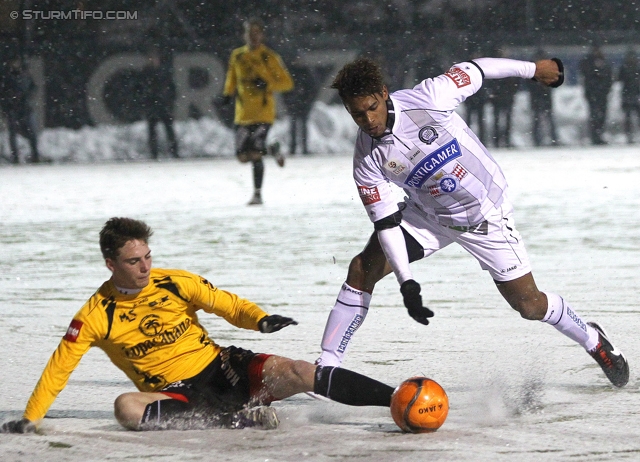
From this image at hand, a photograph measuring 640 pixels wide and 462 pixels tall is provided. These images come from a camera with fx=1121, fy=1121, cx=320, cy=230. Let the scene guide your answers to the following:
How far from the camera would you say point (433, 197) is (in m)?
4.70

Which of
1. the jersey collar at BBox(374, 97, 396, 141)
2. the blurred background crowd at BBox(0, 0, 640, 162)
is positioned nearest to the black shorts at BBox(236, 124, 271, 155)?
the blurred background crowd at BBox(0, 0, 640, 162)

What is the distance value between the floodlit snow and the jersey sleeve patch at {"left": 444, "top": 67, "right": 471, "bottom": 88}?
128cm

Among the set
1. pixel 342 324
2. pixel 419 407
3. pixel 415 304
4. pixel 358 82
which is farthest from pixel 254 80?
pixel 419 407

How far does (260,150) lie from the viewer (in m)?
12.6

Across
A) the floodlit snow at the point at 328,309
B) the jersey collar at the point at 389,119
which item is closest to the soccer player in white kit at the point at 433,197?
the jersey collar at the point at 389,119

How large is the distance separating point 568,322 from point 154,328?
1.79 meters

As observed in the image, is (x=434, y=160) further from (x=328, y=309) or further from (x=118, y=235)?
(x=328, y=309)

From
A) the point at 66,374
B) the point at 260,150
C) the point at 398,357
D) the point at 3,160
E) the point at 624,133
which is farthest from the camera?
the point at 624,133

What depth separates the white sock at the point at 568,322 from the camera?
4.77 metres

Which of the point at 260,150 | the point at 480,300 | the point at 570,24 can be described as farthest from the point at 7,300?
the point at 570,24

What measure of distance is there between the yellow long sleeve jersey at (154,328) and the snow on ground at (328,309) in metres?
0.27

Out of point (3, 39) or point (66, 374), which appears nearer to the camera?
point (66, 374)

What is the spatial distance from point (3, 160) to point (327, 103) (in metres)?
5.30

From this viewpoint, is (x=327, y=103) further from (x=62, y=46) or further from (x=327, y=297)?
(x=327, y=297)
